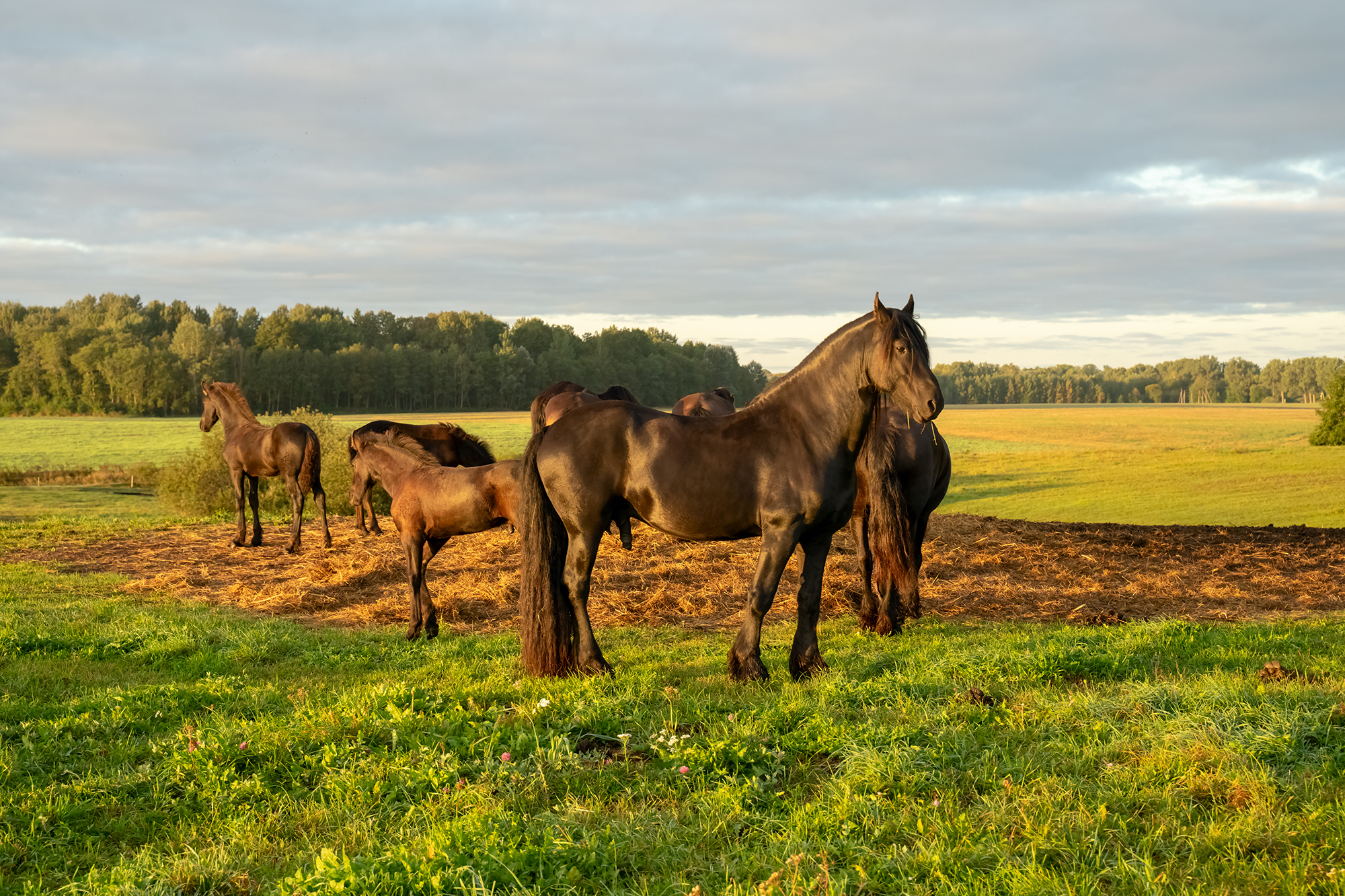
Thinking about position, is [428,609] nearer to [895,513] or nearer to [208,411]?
[895,513]

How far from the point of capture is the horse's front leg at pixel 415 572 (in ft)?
26.1

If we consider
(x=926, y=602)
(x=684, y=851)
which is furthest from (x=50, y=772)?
(x=926, y=602)

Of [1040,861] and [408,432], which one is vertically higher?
[408,432]

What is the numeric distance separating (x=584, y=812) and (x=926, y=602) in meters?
6.44

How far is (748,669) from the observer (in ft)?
18.2

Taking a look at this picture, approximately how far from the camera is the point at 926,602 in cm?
903

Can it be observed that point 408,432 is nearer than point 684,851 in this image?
No

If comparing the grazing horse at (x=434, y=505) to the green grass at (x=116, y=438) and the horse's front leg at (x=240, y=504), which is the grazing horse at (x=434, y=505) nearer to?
the horse's front leg at (x=240, y=504)

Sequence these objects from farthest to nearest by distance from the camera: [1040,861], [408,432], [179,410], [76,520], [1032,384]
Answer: [1032,384]
[179,410]
[76,520]
[408,432]
[1040,861]

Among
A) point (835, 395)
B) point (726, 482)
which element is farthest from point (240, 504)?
point (835, 395)

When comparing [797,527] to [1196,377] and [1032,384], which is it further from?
[1196,377]

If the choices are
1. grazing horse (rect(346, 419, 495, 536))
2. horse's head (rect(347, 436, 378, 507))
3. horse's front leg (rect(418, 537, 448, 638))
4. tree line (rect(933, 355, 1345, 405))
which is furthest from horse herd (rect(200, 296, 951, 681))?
tree line (rect(933, 355, 1345, 405))

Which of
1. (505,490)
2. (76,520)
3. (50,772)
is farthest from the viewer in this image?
(76,520)

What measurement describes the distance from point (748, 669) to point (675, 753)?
1723mm
